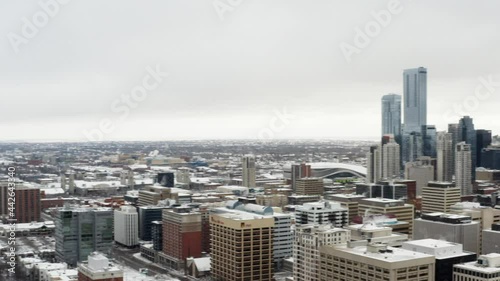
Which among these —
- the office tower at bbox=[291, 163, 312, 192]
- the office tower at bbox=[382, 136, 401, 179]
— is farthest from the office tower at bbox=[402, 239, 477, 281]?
the office tower at bbox=[382, 136, 401, 179]

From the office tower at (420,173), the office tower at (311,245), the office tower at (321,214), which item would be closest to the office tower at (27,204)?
the office tower at (321,214)

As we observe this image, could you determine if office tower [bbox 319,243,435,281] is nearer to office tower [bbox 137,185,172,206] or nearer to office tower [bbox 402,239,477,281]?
office tower [bbox 402,239,477,281]

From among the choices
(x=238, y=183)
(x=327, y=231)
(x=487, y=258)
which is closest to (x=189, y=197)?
(x=238, y=183)

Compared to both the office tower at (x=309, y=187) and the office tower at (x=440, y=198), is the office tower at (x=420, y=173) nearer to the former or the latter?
Answer: the office tower at (x=309, y=187)

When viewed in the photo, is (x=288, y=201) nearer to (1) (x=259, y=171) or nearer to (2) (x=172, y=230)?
(2) (x=172, y=230)

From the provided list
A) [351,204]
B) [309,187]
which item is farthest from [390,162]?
[351,204]

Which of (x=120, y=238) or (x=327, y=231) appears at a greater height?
(x=327, y=231)
